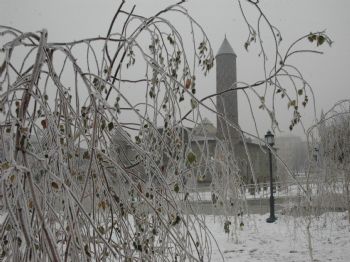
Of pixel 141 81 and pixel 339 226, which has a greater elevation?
pixel 141 81

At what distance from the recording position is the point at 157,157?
1.89 m

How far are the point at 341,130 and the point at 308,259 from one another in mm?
2411

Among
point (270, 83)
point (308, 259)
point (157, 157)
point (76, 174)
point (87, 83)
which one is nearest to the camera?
point (87, 83)

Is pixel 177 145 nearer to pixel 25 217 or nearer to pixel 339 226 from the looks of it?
pixel 25 217

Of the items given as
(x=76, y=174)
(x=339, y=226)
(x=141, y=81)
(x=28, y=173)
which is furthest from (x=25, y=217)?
(x=339, y=226)

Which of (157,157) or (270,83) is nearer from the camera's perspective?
(270,83)

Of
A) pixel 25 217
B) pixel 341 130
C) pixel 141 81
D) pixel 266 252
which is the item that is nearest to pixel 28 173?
pixel 25 217

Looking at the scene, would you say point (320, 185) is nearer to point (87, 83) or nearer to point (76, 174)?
point (76, 174)

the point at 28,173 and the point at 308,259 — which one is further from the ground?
the point at 28,173

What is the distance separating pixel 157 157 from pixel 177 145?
139mm

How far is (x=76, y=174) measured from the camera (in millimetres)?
1528

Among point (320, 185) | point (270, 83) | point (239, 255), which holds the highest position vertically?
point (270, 83)

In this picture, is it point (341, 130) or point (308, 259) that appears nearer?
point (308, 259)

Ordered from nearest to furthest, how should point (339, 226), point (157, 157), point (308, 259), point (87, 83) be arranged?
point (87, 83), point (157, 157), point (308, 259), point (339, 226)
